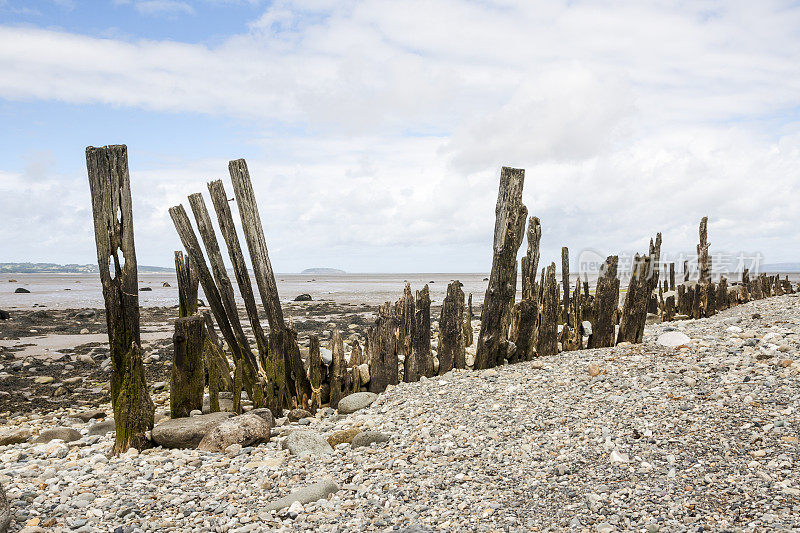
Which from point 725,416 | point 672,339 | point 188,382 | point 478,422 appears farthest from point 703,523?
point 188,382

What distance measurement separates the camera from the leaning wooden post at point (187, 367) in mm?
6727

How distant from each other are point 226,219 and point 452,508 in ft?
15.3

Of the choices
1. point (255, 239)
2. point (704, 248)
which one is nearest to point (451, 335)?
point (255, 239)

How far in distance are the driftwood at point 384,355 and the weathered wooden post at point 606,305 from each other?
3212 mm

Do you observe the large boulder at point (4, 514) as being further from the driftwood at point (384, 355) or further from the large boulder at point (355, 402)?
the driftwood at point (384, 355)

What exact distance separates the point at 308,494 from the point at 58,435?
161 inches

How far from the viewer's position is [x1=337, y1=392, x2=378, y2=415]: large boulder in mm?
7523

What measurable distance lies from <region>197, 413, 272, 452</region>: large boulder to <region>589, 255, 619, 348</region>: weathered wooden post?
17.1ft

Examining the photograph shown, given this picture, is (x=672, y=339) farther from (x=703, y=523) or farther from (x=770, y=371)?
(x=703, y=523)

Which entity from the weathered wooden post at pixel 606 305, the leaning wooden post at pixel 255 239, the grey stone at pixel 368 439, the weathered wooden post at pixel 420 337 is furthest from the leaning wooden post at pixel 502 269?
the leaning wooden post at pixel 255 239

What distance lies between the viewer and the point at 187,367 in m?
6.80

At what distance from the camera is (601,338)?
28.9 ft

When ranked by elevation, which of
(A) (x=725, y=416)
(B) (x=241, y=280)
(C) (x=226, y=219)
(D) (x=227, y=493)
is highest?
(C) (x=226, y=219)

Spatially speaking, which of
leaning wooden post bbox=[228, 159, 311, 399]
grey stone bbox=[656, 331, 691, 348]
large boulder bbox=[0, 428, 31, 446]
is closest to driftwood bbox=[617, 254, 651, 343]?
grey stone bbox=[656, 331, 691, 348]
